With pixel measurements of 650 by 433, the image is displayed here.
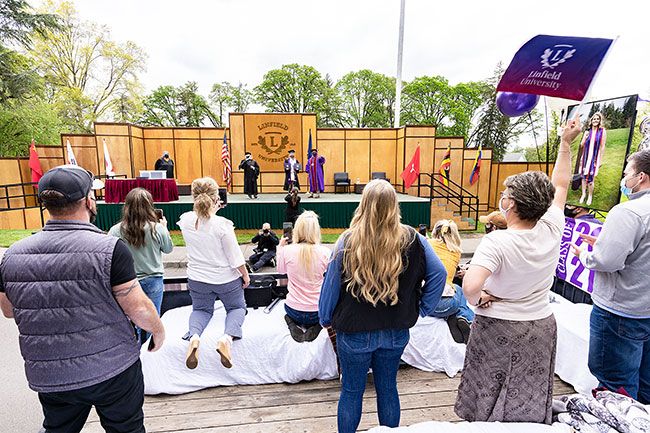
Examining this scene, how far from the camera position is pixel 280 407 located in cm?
240

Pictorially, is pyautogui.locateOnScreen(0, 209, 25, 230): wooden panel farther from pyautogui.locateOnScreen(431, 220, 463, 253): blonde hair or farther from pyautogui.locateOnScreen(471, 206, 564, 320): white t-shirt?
pyautogui.locateOnScreen(471, 206, 564, 320): white t-shirt

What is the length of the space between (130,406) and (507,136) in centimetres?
3119

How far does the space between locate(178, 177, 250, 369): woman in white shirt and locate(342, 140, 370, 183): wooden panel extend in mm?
11634

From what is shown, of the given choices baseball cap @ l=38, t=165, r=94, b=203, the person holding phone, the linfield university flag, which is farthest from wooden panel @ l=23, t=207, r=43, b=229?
the linfield university flag

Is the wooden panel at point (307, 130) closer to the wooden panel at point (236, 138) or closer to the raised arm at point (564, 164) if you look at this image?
the wooden panel at point (236, 138)

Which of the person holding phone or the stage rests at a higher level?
the person holding phone

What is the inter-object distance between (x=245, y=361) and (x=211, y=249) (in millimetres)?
941

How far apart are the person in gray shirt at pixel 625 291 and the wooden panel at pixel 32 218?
46.7 ft

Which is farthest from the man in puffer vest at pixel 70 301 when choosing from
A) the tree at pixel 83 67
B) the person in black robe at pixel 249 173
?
the tree at pixel 83 67

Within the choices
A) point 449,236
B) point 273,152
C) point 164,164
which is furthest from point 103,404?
point 273,152

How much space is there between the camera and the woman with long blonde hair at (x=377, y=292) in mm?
1513

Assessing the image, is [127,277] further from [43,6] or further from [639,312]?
[43,6]

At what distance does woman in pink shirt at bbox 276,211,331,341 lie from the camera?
8.55 ft

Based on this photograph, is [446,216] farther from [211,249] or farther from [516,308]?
[516,308]
